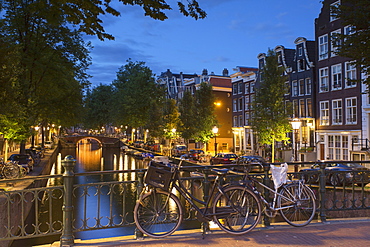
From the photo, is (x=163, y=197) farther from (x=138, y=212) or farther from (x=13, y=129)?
(x=13, y=129)

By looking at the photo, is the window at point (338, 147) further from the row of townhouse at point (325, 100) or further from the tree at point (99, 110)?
the tree at point (99, 110)

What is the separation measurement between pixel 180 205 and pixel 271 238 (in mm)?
1629

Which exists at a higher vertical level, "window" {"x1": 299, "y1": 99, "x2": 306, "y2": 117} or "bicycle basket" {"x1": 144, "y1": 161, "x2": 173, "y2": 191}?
"window" {"x1": 299, "y1": 99, "x2": 306, "y2": 117}

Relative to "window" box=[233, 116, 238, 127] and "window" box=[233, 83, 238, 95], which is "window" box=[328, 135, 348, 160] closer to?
"window" box=[233, 116, 238, 127]

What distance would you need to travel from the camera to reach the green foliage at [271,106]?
28656 mm

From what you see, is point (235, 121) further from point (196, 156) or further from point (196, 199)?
point (196, 199)

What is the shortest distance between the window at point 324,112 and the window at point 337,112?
963 mm

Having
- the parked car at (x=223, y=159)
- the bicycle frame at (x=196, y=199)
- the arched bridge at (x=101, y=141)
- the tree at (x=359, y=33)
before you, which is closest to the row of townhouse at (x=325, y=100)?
the parked car at (x=223, y=159)

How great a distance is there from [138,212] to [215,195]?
135cm

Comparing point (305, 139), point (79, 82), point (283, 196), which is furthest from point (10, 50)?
point (305, 139)

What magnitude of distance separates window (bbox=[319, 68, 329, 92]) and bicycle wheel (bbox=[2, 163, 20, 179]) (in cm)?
2605

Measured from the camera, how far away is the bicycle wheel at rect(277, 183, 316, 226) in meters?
6.69

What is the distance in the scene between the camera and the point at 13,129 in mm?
23031

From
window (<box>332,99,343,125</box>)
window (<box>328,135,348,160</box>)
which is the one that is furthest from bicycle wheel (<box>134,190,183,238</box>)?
window (<box>332,99,343,125</box>)
